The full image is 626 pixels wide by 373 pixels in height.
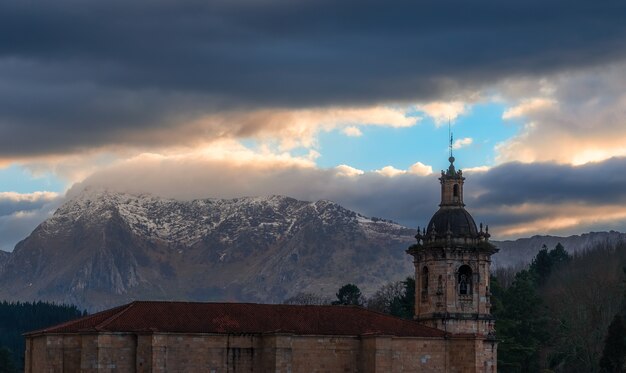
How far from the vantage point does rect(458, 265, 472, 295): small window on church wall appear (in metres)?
95.6

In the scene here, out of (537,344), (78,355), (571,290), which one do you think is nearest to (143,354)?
(78,355)

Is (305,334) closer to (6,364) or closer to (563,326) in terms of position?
(563,326)

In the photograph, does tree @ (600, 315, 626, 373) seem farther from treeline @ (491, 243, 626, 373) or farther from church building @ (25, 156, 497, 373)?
church building @ (25, 156, 497, 373)

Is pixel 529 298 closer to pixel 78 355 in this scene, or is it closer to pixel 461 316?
pixel 461 316

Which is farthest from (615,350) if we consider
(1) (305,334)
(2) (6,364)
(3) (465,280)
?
(2) (6,364)

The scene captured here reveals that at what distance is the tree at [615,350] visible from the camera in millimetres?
117125

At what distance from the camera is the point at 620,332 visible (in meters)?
117

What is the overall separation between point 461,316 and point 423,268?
4.32 meters

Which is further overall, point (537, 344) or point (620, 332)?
point (537, 344)

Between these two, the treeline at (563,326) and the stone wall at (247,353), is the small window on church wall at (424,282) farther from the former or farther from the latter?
the treeline at (563,326)

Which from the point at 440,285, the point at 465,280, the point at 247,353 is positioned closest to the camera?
the point at 247,353

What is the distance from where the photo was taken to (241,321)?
88875mm

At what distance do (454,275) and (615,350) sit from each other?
28050 mm

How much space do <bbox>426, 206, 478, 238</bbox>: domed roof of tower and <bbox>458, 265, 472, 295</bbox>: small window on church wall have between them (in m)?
2.23
